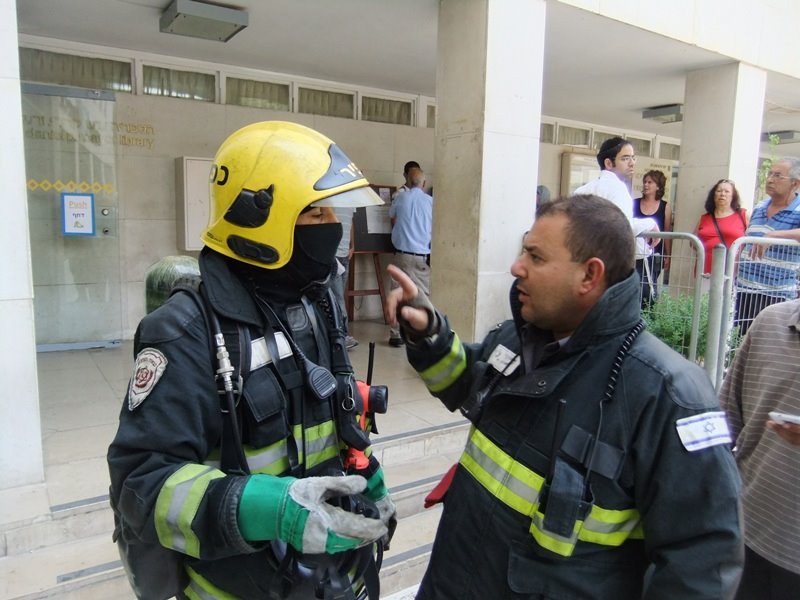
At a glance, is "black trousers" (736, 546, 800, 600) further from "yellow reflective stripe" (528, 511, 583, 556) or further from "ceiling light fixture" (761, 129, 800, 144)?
"ceiling light fixture" (761, 129, 800, 144)

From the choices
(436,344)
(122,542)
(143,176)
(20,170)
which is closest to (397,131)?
(143,176)

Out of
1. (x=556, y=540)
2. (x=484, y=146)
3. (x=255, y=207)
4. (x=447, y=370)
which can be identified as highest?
(x=484, y=146)

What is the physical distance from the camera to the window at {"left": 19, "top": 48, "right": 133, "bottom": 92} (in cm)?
579

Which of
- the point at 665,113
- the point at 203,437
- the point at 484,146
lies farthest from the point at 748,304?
the point at 665,113

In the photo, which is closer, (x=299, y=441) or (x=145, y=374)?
(x=145, y=374)

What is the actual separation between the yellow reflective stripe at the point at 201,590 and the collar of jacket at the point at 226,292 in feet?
2.02

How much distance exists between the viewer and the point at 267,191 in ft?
4.46

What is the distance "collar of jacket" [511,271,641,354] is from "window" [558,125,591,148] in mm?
9473

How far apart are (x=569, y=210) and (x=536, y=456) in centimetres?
57

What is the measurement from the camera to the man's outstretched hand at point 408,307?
158 centimetres

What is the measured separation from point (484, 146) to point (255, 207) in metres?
3.50

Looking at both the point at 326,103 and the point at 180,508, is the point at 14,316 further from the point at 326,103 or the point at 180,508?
the point at 326,103

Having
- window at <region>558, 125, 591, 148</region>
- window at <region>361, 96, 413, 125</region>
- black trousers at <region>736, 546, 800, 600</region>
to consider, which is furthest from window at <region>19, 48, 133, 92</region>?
window at <region>558, 125, 591, 148</region>

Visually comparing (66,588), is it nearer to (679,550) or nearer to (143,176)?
(679,550)
